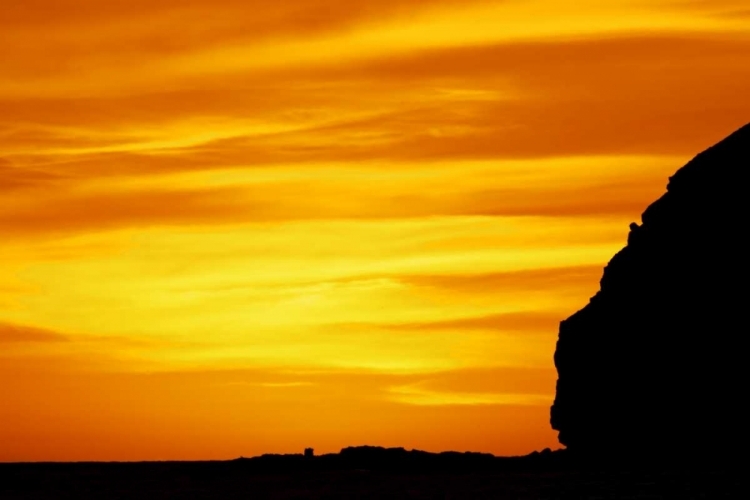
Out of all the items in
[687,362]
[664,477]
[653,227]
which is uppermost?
[653,227]

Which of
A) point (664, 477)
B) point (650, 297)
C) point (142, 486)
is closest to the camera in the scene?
point (664, 477)

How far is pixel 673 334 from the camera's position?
142375mm

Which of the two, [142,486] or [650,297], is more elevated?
[650,297]

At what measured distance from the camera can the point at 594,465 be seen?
487 ft

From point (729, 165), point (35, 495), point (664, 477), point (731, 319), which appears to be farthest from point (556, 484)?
point (35, 495)

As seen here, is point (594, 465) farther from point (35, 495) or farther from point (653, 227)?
point (35, 495)

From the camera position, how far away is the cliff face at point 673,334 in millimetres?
137250

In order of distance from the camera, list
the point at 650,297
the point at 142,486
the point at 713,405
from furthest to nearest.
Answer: the point at 142,486, the point at 650,297, the point at 713,405

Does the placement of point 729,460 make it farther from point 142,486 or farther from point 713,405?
point 142,486

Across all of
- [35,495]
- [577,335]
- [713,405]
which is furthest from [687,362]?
[35,495]

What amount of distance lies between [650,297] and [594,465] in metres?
15.4

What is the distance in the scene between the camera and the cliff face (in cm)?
13725

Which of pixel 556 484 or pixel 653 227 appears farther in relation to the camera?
pixel 653 227

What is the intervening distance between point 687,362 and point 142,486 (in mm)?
58939
